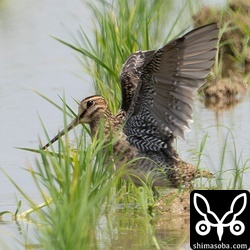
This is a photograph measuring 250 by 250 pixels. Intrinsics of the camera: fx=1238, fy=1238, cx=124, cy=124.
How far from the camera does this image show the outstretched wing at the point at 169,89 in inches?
304

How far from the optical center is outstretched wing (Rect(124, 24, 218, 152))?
25.3ft

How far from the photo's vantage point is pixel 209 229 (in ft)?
21.8

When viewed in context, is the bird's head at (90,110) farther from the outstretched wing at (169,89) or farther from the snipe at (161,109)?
the outstretched wing at (169,89)

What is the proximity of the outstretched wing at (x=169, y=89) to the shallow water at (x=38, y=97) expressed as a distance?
0.26 m

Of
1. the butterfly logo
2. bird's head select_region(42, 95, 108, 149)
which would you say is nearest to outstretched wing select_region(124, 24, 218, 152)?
bird's head select_region(42, 95, 108, 149)

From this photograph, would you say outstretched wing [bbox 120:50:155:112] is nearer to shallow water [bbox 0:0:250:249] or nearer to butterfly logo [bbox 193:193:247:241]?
shallow water [bbox 0:0:250:249]

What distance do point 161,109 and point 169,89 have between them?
165 millimetres

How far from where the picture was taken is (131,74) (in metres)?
8.38

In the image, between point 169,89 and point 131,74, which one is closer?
point 169,89

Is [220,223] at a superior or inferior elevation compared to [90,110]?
inferior

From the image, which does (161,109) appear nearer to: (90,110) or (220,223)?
(90,110)

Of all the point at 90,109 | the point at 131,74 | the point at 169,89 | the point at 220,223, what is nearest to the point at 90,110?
the point at 90,109

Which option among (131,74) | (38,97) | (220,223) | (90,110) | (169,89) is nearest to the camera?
(220,223)

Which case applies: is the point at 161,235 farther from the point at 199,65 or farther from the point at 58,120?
the point at 58,120
